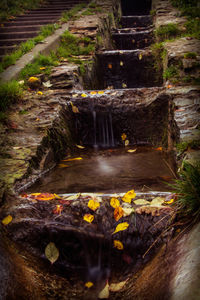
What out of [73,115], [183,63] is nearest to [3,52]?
[73,115]

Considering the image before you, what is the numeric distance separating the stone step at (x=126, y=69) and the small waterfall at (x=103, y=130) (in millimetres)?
A: 2302

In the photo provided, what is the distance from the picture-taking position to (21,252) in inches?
70.3

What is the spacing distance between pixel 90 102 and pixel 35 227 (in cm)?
235

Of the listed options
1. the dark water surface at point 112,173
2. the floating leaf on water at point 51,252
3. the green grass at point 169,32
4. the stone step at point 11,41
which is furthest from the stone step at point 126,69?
the floating leaf on water at point 51,252

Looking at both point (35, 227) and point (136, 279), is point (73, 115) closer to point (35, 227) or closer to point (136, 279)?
point (35, 227)

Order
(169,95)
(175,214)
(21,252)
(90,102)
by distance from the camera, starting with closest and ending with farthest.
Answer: (175,214)
(21,252)
(169,95)
(90,102)

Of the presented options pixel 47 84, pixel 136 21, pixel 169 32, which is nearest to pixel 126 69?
pixel 169 32

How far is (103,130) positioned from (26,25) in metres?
5.61

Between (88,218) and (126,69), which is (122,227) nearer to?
(88,218)

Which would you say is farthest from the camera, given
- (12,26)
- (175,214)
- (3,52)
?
(12,26)

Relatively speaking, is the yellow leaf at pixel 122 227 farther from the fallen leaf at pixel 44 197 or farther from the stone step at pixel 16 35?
the stone step at pixel 16 35

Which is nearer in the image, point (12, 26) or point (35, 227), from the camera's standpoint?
point (35, 227)

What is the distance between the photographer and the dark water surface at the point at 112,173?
242cm

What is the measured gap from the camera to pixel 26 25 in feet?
24.5
